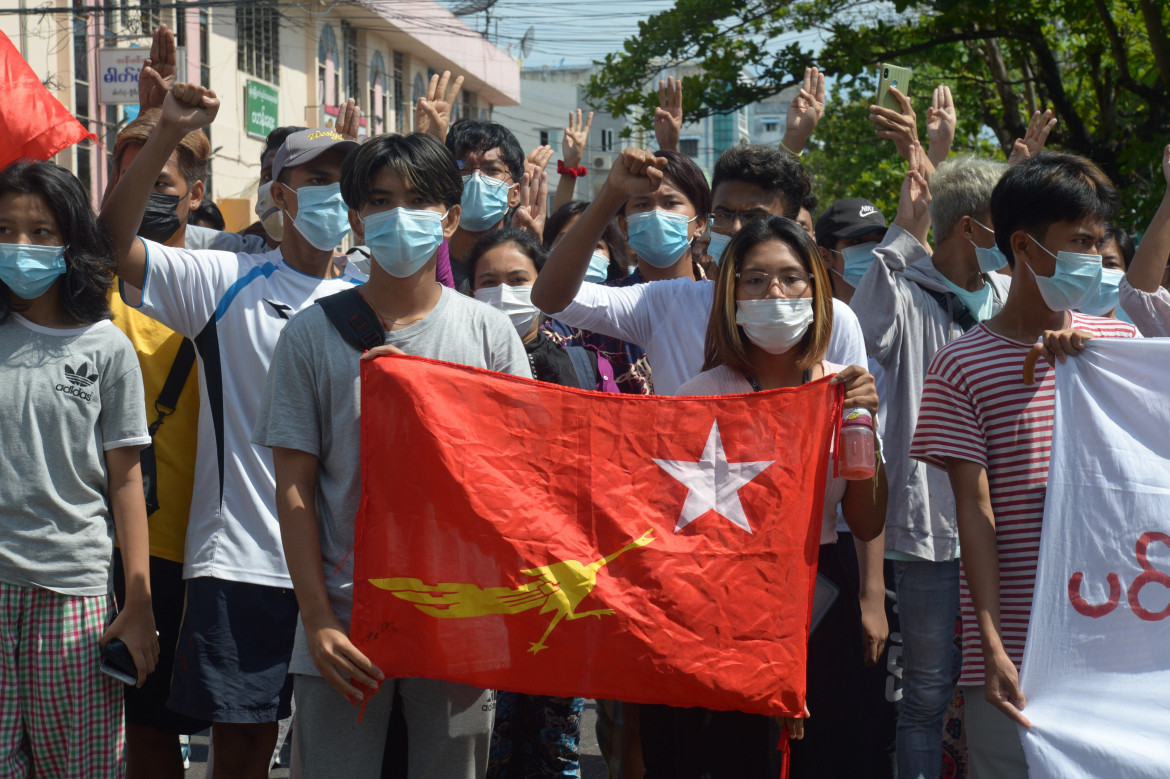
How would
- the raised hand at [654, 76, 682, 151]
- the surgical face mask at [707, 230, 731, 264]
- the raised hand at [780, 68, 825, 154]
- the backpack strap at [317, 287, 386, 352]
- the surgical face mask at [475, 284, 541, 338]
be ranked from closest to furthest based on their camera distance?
1. the backpack strap at [317, 287, 386, 352]
2. the surgical face mask at [707, 230, 731, 264]
3. the surgical face mask at [475, 284, 541, 338]
4. the raised hand at [780, 68, 825, 154]
5. the raised hand at [654, 76, 682, 151]

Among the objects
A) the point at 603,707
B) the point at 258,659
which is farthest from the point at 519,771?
the point at 258,659

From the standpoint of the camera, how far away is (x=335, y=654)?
281 centimetres

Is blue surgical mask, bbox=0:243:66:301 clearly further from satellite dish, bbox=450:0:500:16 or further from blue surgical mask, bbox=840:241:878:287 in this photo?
satellite dish, bbox=450:0:500:16

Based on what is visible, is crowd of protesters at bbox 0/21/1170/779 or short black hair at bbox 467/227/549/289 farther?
short black hair at bbox 467/227/549/289

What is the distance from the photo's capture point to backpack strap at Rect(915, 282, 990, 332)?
4.25 m

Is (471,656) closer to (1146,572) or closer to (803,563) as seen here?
(803,563)

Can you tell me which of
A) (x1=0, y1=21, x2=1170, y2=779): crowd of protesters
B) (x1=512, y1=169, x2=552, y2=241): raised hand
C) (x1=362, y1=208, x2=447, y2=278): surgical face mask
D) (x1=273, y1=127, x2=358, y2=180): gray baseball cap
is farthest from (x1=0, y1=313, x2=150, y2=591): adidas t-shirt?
(x1=512, y1=169, x2=552, y2=241): raised hand

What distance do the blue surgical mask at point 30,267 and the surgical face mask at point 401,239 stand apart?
901 millimetres

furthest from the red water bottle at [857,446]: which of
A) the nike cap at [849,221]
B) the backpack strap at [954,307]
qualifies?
the nike cap at [849,221]

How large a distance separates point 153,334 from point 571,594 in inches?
70.0

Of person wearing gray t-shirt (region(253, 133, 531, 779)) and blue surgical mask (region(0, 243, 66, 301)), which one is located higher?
blue surgical mask (region(0, 243, 66, 301))

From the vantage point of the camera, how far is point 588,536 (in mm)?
3033

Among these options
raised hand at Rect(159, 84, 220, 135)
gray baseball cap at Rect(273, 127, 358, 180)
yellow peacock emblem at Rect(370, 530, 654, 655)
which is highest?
raised hand at Rect(159, 84, 220, 135)

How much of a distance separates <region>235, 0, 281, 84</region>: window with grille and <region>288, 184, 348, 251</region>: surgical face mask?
825 inches
